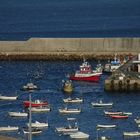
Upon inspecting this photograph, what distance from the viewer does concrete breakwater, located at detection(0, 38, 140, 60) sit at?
7900 centimetres

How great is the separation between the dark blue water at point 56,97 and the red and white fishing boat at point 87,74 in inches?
18.2

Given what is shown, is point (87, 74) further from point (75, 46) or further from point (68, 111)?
point (68, 111)

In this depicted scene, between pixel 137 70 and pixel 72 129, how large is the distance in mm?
18790

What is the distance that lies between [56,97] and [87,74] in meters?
7.82

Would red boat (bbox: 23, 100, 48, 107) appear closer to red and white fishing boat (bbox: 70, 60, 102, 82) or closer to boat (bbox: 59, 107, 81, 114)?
boat (bbox: 59, 107, 81, 114)

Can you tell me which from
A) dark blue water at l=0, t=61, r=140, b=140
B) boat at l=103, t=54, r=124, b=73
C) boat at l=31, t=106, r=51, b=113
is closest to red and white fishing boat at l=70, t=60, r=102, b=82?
dark blue water at l=0, t=61, r=140, b=140

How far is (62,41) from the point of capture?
80375 mm

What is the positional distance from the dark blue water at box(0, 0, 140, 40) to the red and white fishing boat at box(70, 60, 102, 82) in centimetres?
3255

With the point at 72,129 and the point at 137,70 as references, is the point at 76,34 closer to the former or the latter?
the point at 137,70

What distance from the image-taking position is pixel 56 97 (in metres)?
62.4

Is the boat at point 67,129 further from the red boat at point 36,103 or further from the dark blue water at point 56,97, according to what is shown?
the red boat at point 36,103

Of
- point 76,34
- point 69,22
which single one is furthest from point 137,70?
point 69,22

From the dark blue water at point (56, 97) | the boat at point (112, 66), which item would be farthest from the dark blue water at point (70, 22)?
the dark blue water at point (56, 97)

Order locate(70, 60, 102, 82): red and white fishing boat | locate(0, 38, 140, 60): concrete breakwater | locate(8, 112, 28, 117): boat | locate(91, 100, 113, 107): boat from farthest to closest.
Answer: locate(0, 38, 140, 60): concrete breakwater < locate(70, 60, 102, 82): red and white fishing boat < locate(91, 100, 113, 107): boat < locate(8, 112, 28, 117): boat
